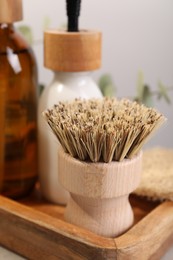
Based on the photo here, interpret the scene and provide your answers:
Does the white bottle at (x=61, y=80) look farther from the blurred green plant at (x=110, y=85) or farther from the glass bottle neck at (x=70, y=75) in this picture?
the blurred green plant at (x=110, y=85)

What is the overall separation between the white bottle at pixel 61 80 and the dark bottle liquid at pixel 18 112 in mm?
24

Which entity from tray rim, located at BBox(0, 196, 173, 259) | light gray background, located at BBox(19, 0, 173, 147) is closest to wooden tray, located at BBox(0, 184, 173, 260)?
tray rim, located at BBox(0, 196, 173, 259)

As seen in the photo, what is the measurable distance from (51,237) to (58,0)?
44 cm

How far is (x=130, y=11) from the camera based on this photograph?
2.45ft

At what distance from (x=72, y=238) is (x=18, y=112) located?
18cm

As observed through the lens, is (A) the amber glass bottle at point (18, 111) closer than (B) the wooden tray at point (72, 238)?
No

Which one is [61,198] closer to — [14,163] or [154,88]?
[14,163]

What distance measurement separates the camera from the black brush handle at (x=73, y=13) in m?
0.45

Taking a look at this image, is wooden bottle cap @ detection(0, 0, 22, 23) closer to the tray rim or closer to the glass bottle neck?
the glass bottle neck

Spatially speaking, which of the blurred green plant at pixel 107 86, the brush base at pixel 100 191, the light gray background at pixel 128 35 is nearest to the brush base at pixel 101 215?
the brush base at pixel 100 191

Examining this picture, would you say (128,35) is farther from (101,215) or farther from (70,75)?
(101,215)

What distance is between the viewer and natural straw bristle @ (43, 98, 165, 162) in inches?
14.3

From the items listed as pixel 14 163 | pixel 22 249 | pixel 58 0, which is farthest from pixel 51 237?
pixel 58 0

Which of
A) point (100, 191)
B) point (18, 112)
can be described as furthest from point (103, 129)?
point (18, 112)
